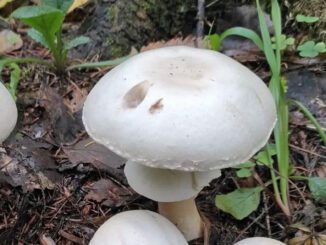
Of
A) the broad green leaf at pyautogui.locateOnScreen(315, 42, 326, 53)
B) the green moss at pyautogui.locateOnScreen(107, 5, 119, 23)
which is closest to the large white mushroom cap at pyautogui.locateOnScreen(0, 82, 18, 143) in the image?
the green moss at pyautogui.locateOnScreen(107, 5, 119, 23)

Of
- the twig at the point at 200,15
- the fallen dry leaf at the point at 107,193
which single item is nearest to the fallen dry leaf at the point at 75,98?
the fallen dry leaf at the point at 107,193

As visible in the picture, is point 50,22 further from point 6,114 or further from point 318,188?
point 318,188

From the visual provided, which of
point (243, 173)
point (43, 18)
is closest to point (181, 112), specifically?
point (243, 173)

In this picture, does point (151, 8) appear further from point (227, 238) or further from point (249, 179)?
point (227, 238)

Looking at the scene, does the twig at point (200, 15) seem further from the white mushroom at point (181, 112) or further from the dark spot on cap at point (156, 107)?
the dark spot on cap at point (156, 107)

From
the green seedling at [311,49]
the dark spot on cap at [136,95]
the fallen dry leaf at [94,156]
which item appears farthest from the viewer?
the green seedling at [311,49]
